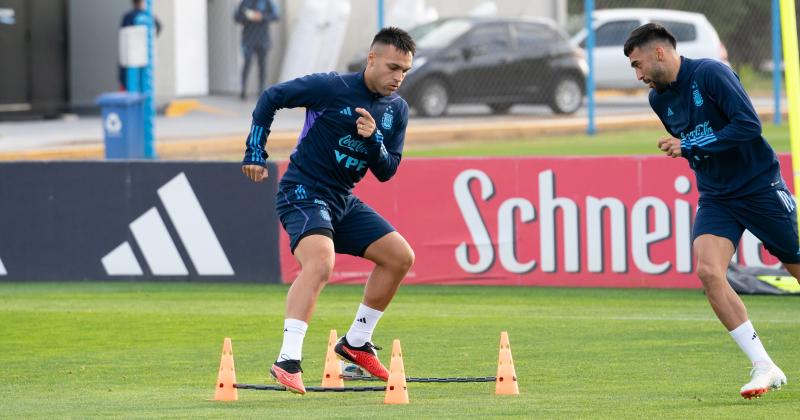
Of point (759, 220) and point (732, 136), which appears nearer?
point (732, 136)

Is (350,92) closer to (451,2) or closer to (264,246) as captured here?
(264,246)

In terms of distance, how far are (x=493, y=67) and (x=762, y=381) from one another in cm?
1614

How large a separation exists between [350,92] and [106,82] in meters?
17.9

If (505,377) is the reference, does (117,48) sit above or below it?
above

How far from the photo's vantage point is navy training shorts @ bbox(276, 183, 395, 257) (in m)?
8.32

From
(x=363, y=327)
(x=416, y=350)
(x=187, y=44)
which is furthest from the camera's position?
(x=187, y=44)

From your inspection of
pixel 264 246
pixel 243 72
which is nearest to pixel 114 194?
pixel 264 246

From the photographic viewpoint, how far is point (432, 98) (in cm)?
2322

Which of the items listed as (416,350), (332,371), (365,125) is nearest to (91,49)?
(416,350)

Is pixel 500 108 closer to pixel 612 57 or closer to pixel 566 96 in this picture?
pixel 566 96

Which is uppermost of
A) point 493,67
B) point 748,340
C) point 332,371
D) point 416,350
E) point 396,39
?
point 396,39

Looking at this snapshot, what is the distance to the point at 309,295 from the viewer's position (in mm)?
8102

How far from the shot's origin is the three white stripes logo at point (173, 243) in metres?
14.4

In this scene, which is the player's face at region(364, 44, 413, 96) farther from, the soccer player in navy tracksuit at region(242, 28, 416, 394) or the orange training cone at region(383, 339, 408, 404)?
the orange training cone at region(383, 339, 408, 404)
